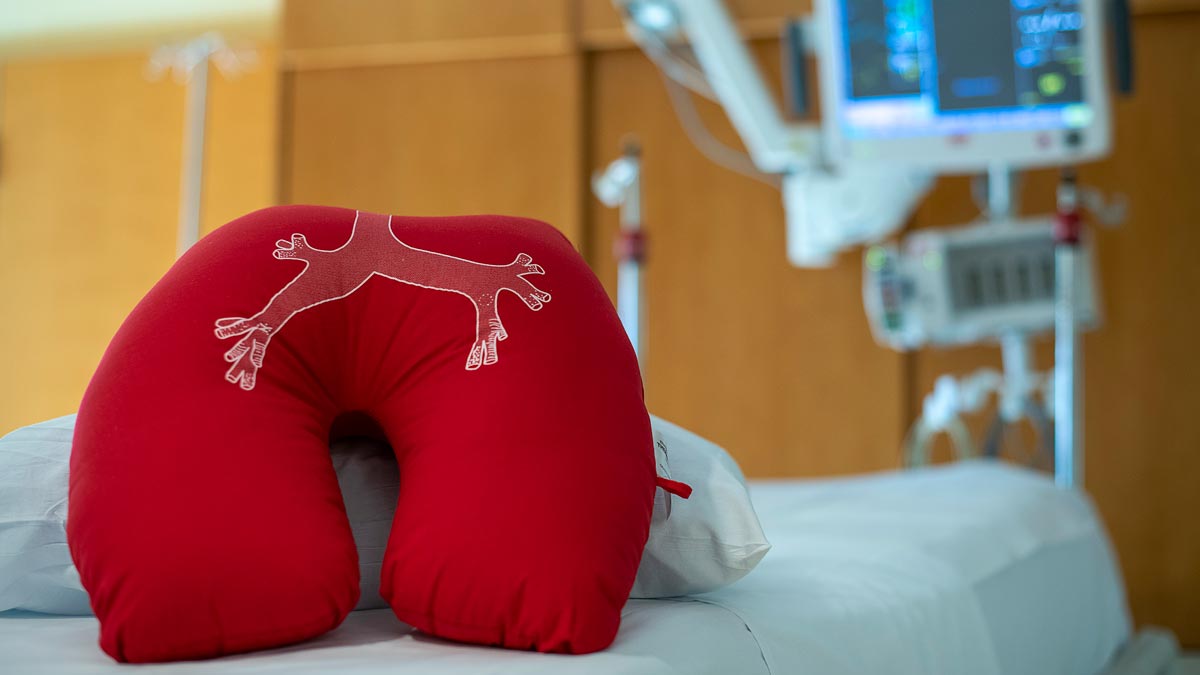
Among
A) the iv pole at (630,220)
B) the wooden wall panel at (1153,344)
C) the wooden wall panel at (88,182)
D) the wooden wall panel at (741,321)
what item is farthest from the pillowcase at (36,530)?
the wooden wall panel at (88,182)

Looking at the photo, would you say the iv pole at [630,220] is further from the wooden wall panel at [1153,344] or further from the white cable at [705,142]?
the wooden wall panel at [1153,344]

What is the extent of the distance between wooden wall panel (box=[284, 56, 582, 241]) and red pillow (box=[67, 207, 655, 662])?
3094mm

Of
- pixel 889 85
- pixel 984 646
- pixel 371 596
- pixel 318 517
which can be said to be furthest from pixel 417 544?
pixel 889 85

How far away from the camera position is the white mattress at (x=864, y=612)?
2.43 ft

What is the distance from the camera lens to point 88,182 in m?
5.58

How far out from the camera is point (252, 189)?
17.2ft

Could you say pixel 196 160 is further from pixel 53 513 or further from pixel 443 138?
pixel 53 513

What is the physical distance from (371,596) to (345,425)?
5.3 inches

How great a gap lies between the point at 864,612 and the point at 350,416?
0.47m

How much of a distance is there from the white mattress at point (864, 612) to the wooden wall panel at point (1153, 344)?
164cm

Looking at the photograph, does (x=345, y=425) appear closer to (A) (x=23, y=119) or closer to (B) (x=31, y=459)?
(B) (x=31, y=459)

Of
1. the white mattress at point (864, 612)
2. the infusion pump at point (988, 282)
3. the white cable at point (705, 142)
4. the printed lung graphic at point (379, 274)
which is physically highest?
the white cable at point (705, 142)

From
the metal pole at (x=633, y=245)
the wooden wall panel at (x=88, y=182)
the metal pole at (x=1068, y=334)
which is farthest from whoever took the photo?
the wooden wall panel at (x=88, y=182)

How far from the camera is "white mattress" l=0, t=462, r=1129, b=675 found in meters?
0.74
